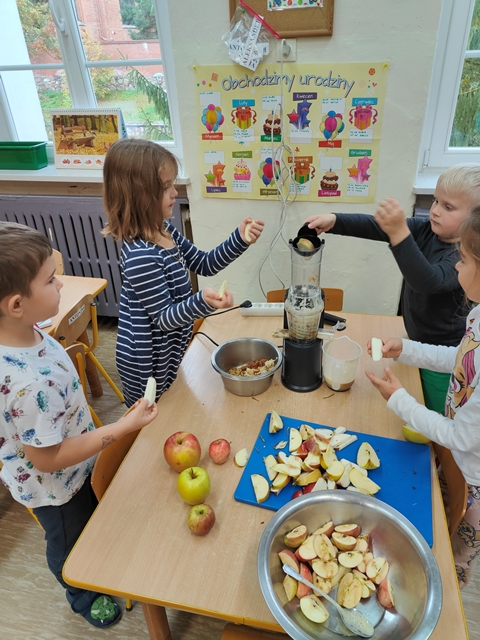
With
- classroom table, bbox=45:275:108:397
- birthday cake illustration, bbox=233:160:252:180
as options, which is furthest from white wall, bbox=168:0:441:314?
classroom table, bbox=45:275:108:397

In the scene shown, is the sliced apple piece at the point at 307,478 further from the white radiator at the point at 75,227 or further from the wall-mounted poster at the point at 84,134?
the wall-mounted poster at the point at 84,134

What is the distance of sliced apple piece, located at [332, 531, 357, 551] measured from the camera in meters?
0.83

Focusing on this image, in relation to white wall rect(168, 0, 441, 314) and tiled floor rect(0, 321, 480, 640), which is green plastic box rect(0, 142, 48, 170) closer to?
white wall rect(168, 0, 441, 314)

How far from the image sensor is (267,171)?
227 centimetres

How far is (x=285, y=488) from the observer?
3.19 feet

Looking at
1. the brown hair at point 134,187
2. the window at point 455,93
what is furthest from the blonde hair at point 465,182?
the window at point 455,93

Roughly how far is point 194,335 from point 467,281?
2.98 feet

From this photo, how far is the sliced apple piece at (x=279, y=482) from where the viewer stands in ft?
3.15

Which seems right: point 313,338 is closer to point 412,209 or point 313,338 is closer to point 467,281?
point 467,281

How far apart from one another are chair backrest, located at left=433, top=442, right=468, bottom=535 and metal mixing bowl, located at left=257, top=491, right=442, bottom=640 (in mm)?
201

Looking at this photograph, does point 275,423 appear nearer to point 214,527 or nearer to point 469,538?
point 214,527

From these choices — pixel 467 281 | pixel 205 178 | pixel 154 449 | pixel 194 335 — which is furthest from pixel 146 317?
pixel 205 178

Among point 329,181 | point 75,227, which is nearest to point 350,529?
point 329,181

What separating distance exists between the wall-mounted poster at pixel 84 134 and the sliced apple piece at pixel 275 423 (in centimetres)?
212
